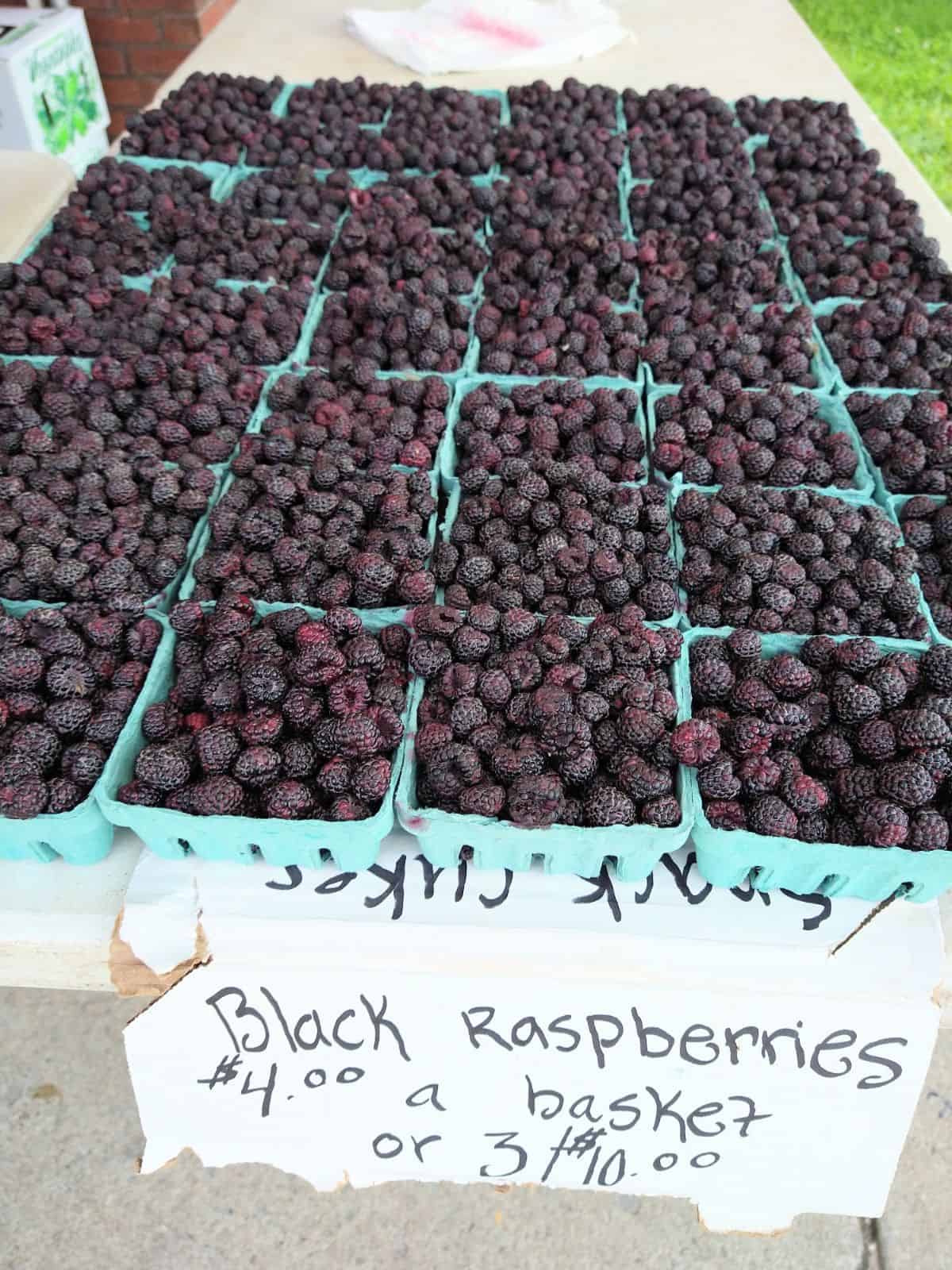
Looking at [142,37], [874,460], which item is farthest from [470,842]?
[142,37]

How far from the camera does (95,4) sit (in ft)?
19.8

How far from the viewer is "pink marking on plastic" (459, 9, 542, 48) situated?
4664 mm

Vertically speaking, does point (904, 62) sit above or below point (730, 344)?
below

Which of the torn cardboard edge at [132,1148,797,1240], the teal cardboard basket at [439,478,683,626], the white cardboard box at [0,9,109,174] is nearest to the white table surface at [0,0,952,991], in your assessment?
the white cardboard box at [0,9,109,174]

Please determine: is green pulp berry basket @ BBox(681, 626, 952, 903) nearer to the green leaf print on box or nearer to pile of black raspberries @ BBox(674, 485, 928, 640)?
pile of black raspberries @ BBox(674, 485, 928, 640)

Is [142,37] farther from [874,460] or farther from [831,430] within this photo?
[874,460]

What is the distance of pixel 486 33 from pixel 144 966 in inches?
192

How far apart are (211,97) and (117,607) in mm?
3042

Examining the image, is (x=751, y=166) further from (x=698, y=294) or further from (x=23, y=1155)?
(x=23, y=1155)

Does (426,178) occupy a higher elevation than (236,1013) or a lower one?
higher

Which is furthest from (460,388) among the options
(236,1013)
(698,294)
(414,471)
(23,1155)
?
(23,1155)

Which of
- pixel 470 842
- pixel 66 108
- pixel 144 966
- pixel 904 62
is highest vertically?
pixel 66 108

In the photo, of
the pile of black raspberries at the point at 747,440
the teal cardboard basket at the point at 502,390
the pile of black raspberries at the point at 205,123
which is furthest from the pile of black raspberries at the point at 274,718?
the pile of black raspberries at the point at 205,123

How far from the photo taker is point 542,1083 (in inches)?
64.0
